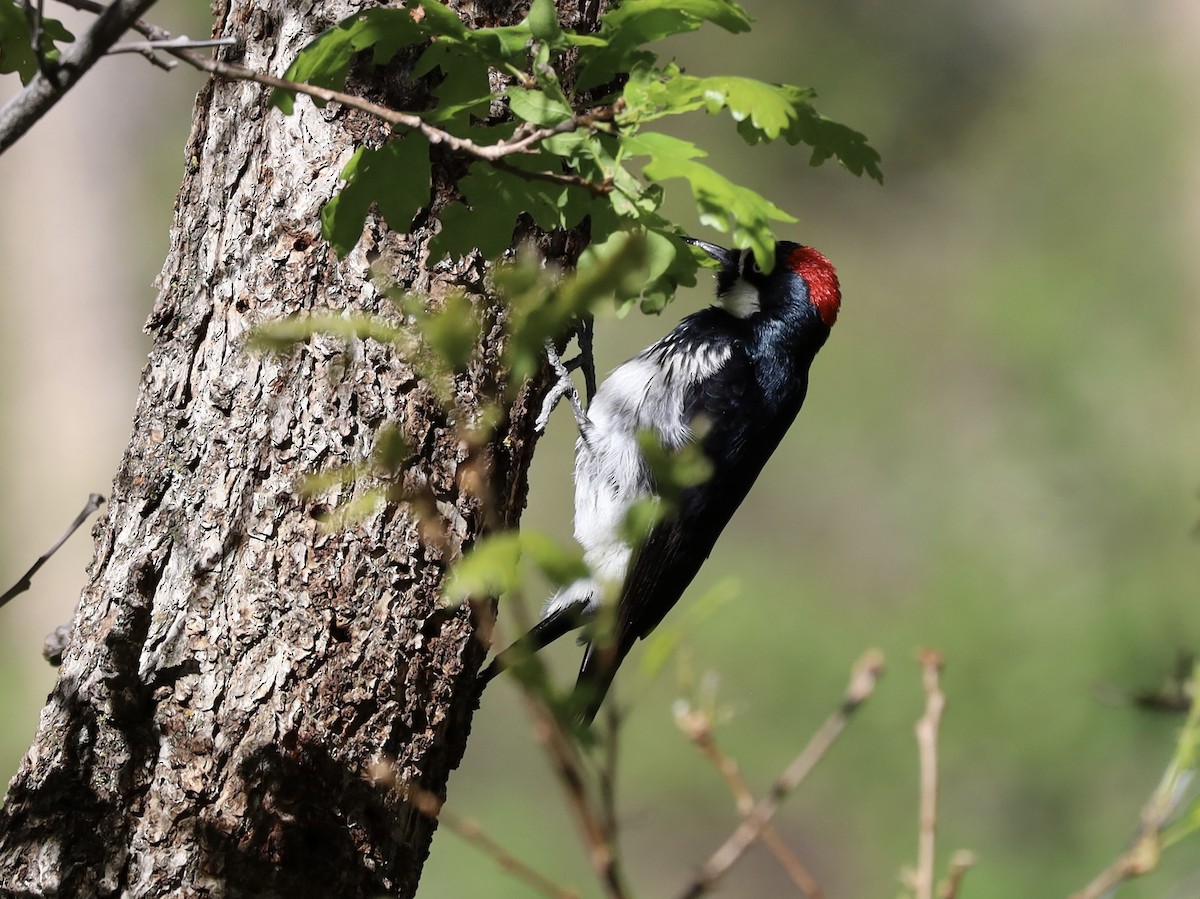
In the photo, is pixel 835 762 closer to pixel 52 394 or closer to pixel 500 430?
pixel 52 394

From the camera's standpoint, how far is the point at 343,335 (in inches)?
71.9

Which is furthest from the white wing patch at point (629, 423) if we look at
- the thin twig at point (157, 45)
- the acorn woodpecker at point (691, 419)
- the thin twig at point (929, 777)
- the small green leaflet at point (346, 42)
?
the thin twig at point (929, 777)

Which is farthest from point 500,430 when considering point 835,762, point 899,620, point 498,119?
point 899,620

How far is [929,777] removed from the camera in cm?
75

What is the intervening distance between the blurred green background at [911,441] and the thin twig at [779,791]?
4.18m

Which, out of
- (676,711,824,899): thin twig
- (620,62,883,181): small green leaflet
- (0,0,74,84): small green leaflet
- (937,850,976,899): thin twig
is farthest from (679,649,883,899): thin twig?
(0,0,74,84): small green leaflet

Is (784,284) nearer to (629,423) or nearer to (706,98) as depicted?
(629,423)

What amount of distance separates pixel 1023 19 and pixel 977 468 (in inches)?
204

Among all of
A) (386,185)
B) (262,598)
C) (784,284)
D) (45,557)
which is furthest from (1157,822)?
(784,284)

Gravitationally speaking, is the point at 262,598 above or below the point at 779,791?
below

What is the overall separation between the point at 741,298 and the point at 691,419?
0.49 metres

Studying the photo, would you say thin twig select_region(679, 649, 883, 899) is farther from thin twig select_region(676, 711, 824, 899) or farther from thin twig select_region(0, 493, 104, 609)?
thin twig select_region(0, 493, 104, 609)

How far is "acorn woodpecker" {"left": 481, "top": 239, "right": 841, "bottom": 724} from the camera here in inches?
113

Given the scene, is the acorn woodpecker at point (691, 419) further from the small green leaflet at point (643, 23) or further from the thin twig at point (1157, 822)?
the thin twig at point (1157, 822)
